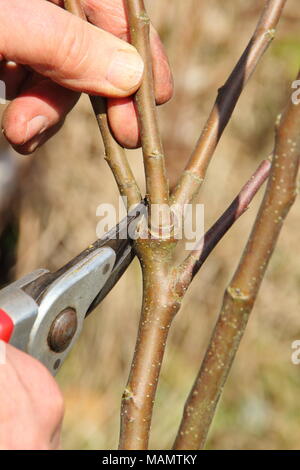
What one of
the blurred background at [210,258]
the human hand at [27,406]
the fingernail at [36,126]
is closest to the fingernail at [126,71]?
the fingernail at [36,126]

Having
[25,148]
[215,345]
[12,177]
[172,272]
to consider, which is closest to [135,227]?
[172,272]

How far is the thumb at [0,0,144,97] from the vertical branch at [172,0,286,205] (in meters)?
0.17

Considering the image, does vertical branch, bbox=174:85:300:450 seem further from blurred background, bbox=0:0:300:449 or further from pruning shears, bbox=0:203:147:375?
Result: blurred background, bbox=0:0:300:449

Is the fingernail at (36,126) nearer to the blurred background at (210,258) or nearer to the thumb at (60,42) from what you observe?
the thumb at (60,42)

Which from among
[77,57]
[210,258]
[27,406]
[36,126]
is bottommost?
[210,258]

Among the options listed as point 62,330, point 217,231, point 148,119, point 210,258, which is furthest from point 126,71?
point 210,258

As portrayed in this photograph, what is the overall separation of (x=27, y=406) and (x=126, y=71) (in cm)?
42

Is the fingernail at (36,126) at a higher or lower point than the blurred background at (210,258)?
higher

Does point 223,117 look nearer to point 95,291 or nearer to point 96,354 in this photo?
point 95,291

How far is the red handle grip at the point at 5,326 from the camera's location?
76 cm

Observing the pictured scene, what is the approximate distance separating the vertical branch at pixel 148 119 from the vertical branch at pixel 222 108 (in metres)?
0.05

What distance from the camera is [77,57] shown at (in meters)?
1.00

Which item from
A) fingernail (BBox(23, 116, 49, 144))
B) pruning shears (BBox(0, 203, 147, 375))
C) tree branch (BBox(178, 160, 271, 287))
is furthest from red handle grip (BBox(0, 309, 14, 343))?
fingernail (BBox(23, 116, 49, 144))

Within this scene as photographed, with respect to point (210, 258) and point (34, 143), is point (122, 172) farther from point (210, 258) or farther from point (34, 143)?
point (210, 258)
